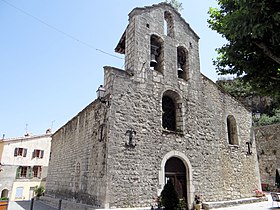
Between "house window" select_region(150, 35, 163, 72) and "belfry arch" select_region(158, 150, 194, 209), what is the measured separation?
11.5 ft

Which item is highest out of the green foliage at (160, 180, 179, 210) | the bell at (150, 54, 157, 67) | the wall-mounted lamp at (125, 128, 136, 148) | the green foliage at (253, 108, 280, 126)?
the green foliage at (253, 108, 280, 126)

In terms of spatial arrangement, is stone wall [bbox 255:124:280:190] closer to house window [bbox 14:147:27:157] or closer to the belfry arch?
the belfry arch

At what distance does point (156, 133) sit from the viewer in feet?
26.0

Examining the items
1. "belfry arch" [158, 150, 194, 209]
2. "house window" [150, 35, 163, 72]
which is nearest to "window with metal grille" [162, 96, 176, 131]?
"belfry arch" [158, 150, 194, 209]

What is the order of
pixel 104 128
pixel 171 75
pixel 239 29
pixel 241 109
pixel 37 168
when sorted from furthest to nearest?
1. pixel 37 168
2. pixel 241 109
3. pixel 171 75
4. pixel 104 128
5. pixel 239 29

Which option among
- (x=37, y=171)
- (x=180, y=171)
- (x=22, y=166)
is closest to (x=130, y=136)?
(x=180, y=171)

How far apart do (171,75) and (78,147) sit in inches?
204

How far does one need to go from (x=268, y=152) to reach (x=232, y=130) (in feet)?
30.3

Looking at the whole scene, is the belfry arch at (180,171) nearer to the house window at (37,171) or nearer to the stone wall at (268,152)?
the stone wall at (268,152)

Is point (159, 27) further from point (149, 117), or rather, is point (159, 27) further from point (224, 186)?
point (224, 186)

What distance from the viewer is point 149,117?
7934mm

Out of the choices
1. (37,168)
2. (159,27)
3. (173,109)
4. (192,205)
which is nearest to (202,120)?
(173,109)

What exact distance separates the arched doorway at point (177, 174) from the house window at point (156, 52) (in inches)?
146

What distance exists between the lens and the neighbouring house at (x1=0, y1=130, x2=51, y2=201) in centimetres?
2162
